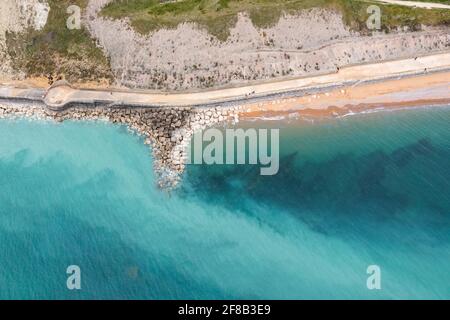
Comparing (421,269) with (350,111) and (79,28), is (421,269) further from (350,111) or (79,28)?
(79,28)

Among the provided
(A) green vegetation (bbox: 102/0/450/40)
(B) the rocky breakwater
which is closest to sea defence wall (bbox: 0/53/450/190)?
(B) the rocky breakwater

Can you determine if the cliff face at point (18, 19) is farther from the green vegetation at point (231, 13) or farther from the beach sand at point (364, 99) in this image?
the beach sand at point (364, 99)
